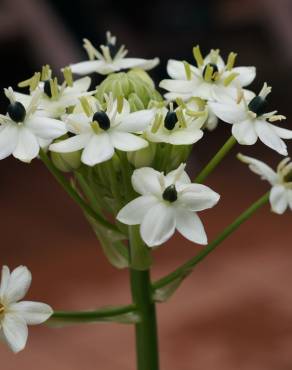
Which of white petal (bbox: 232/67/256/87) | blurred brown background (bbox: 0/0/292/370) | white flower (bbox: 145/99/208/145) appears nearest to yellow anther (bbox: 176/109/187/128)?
white flower (bbox: 145/99/208/145)

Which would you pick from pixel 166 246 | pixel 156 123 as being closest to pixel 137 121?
pixel 156 123

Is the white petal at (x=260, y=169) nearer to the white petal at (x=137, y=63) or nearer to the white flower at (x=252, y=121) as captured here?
the white flower at (x=252, y=121)

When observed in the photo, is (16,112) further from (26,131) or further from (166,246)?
(166,246)

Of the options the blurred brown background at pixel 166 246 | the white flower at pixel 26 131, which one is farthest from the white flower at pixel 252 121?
the blurred brown background at pixel 166 246

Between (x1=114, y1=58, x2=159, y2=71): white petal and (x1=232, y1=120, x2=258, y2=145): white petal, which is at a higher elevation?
(x1=114, y1=58, x2=159, y2=71): white petal

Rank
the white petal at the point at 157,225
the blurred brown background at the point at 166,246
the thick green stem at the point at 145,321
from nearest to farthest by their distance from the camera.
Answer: the white petal at the point at 157,225
the thick green stem at the point at 145,321
the blurred brown background at the point at 166,246

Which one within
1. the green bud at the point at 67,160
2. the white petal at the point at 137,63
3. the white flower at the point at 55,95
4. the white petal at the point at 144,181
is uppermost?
the white petal at the point at 137,63

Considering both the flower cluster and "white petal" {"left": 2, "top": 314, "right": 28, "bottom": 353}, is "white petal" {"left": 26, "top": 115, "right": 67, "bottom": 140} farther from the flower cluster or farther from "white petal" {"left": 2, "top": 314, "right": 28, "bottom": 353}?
"white petal" {"left": 2, "top": 314, "right": 28, "bottom": 353}

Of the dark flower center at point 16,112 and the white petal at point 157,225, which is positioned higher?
the dark flower center at point 16,112
